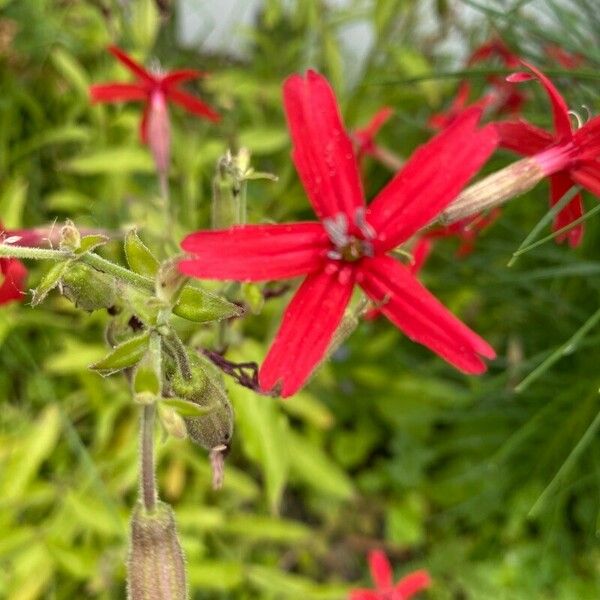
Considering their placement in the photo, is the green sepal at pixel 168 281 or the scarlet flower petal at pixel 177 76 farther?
the scarlet flower petal at pixel 177 76

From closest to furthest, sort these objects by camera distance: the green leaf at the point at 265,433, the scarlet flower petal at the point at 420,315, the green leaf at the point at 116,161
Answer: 1. the scarlet flower petal at the point at 420,315
2. the green leaf at the point at 265,433
3. the green leaf at the point at 116,161

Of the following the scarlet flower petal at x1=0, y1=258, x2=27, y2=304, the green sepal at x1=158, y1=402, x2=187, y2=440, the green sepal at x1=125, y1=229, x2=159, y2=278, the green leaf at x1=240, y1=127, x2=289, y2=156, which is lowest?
the green sepal at x1=158, y1=402, x2=187, y2=440

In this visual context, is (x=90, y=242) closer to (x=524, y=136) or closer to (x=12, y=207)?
(x=524, y=136)

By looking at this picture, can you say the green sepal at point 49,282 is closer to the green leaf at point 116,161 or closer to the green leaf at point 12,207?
the green leaf at point 12,207

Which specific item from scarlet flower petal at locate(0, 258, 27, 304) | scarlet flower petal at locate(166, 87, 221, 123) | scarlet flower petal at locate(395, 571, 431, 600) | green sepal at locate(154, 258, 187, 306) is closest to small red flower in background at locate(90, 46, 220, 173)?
scarlet flower petal at locate(166, 87, 221, 123)

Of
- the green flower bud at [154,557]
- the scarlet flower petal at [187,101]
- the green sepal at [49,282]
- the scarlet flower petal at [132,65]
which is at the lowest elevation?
the green flower bud at [154,557]

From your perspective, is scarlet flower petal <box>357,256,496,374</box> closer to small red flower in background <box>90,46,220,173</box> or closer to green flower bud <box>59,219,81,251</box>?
green flower bud <box>59,219,81,251</box>

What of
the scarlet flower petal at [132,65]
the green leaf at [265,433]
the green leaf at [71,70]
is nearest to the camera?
the scarlet flower petal at [132,65]

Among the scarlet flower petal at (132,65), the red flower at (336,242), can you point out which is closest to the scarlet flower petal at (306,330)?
the red flower at (336,242)

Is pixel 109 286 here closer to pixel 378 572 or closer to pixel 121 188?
pixel 378 572
